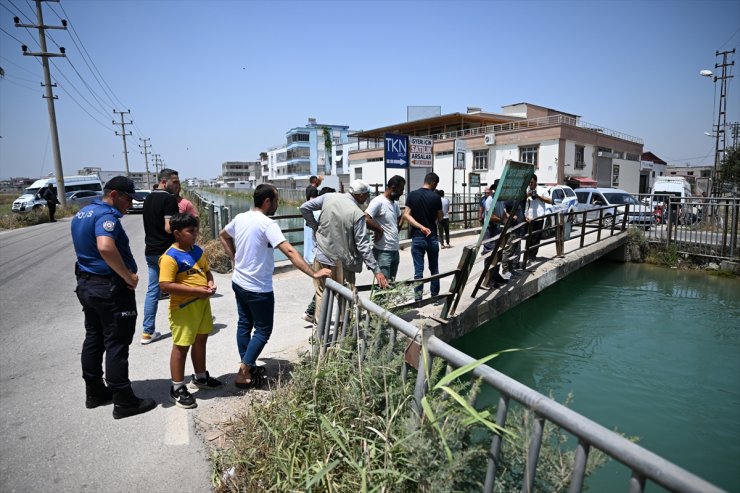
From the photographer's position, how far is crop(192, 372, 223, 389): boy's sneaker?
373cm

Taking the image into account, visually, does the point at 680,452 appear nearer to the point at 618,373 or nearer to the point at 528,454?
the point at 618,373

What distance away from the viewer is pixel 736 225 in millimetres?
10742

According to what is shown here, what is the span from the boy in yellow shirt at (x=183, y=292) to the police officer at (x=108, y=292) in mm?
258

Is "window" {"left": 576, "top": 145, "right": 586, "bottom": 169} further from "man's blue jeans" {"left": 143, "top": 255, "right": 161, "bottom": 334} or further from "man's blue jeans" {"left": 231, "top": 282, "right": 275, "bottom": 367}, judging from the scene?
"man's blue jeans" {"left": 231, "top": 282, "right": 275, "bottom": 367}

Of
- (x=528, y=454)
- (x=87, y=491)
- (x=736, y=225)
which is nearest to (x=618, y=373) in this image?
(x=528, y=454)

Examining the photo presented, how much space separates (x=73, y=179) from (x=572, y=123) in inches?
1448

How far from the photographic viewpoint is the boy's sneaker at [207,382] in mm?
3732

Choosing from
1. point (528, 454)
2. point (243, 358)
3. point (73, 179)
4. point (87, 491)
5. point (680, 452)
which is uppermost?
point (73, 179)

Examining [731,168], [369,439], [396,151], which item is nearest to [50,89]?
[396,151]

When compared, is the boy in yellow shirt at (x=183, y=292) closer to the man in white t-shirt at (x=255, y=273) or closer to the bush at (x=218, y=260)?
the man in white t-shirt at (x=255, y=273)

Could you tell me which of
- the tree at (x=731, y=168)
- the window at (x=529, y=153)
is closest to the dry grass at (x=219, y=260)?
the window at (x=529, y=153)

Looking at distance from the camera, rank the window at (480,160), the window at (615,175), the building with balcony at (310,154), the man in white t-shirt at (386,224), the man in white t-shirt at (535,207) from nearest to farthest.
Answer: the man in white t-shirt at (386,224) → the man in white t-shirt at (535,207) → the window at (480,160) → the window at (615,175) → the building with balcony at (310,154)

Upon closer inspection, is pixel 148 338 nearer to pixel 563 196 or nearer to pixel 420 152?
pixel 420 152

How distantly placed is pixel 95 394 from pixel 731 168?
4599cm
